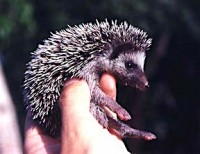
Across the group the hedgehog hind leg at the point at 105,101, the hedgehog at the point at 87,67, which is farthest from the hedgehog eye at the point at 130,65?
the hedgehog hind leg at the point at 105,101

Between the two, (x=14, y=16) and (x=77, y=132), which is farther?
(x=14, y=16)

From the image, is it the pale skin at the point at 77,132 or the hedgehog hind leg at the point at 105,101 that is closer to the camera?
the pale skin at the point at 77,132

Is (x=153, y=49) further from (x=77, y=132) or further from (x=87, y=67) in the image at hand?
(x=77, y=132)

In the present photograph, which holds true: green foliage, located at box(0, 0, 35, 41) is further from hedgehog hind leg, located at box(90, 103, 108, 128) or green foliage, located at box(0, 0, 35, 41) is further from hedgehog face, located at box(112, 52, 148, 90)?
hedgehog hind leg, located at box(90, 103, 108, 128)

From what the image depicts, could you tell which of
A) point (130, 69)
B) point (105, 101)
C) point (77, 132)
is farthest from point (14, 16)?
point (77, 132)

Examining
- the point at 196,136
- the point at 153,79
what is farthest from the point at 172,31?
the point at 196,136

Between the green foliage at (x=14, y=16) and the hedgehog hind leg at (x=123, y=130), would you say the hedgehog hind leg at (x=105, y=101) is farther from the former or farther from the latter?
the green foliage at (x=14, y=16)

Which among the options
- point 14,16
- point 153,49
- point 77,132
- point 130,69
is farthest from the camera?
point 153,49

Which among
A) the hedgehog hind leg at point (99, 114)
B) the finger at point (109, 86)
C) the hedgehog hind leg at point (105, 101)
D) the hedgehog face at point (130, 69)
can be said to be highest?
the hedgehog face at point (130, 69)
